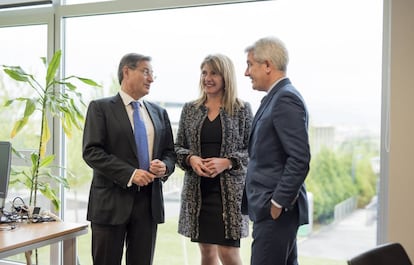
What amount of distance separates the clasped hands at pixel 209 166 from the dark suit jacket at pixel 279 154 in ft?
1.18

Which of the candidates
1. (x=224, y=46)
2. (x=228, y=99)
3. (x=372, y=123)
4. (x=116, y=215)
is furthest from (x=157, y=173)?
(x=372, y=123)

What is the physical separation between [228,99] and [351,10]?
101cm

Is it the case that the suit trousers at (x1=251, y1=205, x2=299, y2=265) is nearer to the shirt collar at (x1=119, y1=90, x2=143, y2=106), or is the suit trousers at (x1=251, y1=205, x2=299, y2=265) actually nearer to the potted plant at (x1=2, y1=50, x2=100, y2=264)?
the shirt collar at (x1=119, y1=90, x2=143, y2=106)

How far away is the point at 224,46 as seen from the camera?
3393 millimetres

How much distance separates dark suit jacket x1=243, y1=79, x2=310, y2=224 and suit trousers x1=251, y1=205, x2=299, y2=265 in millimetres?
39

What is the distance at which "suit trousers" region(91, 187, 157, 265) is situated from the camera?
2.67 metres

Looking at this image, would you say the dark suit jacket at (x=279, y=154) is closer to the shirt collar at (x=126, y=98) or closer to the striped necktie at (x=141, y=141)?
the striped necktie at (x=141, y=141)

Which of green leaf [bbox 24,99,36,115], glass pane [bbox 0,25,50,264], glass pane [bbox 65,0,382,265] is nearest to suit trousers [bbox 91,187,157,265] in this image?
glass pane [bbox 65,0,382,265]

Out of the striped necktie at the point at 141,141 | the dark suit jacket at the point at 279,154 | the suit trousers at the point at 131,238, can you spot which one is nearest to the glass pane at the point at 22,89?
the suit trousers at the point at 131,238

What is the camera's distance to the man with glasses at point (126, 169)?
8.62 ft

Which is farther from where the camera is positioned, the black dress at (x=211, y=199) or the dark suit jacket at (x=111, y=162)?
the black dress at (x=211, y=199)

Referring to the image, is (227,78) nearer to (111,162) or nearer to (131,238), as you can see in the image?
(111,162)

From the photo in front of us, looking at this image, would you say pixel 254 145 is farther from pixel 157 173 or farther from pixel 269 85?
pixel 157 173

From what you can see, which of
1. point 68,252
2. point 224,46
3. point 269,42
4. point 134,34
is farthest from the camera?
point 134,34
